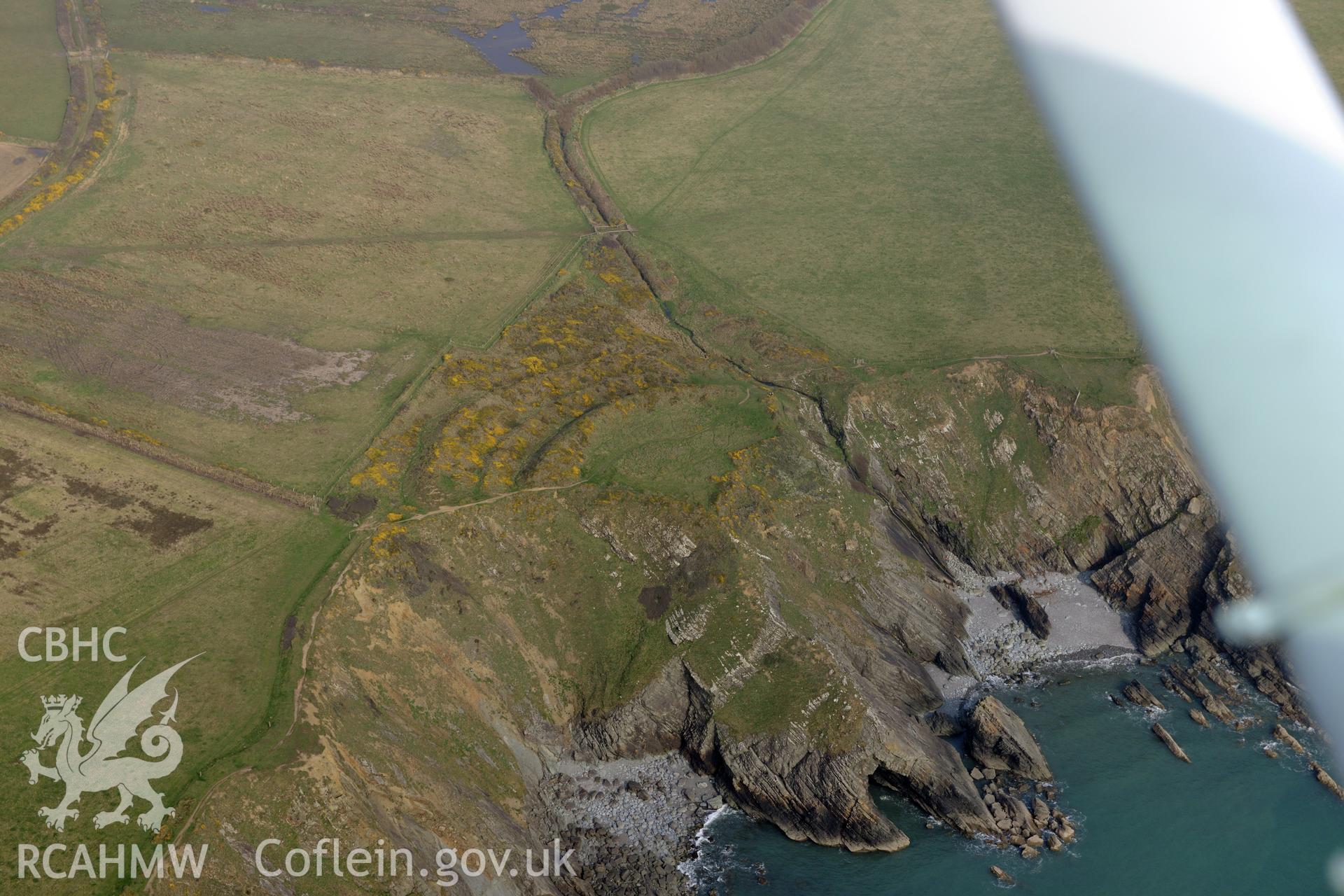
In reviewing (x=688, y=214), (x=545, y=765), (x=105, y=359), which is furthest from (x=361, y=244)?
(x=545, y=765)

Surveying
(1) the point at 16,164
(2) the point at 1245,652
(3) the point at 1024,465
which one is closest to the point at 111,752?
(3) the point at 1024,465

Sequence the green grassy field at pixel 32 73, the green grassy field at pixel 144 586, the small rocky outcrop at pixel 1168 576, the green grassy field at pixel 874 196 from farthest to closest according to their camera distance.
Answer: the green grassy field at pixel 32 73, the green grassy field at pixel 874 196, the small rocky outcrop at pixel 1168 576, the green grassy field at pixel 144 586

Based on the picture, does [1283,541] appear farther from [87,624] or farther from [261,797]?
[87,624]

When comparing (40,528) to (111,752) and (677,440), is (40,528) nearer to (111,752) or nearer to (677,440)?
(111,752)

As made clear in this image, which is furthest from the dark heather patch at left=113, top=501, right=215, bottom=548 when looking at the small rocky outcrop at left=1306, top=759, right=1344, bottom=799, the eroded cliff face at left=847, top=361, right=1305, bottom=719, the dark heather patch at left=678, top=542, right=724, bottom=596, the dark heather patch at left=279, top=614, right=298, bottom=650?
the small rocky outcrop at left=1306, top=759, right=1344, bottom=799

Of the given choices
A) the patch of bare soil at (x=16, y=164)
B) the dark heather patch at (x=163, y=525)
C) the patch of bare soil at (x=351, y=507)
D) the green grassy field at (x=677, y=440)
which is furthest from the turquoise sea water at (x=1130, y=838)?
the patch of bare soil at (x=16, y=164)

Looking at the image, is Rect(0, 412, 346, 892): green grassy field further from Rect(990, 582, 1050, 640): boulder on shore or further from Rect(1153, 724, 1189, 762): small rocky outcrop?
Rect(1153, 724, 1189, 762): small rocky outcrop

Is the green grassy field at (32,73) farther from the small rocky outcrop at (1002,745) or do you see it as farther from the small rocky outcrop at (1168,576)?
the small rocky outcrop at (1168,576)
